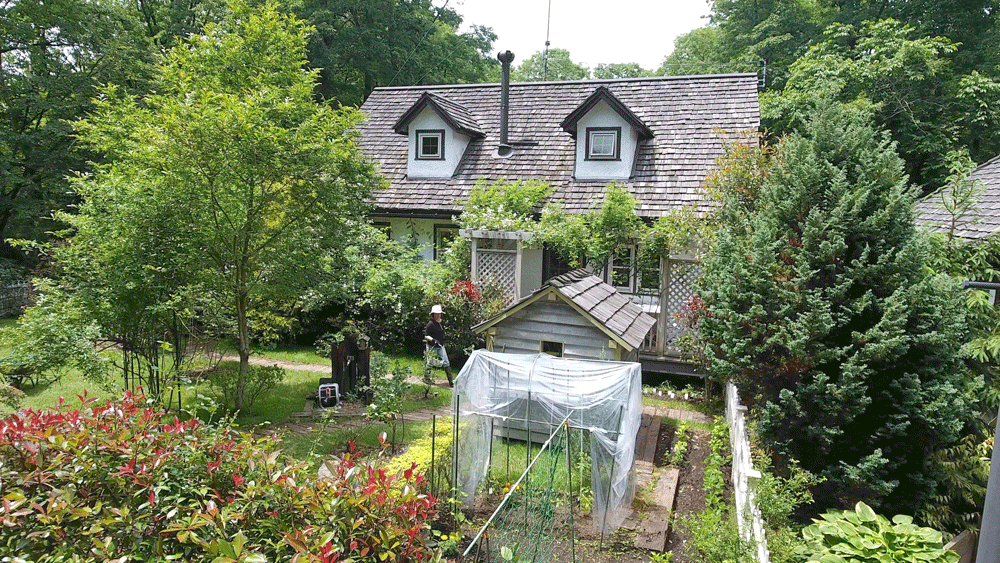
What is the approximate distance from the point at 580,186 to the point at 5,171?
1640cm

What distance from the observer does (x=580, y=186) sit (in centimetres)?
1603

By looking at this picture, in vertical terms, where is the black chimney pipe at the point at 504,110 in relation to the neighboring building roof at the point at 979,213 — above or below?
above

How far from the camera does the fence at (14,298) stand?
18922mm

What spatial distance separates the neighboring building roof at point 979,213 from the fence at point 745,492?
325cm

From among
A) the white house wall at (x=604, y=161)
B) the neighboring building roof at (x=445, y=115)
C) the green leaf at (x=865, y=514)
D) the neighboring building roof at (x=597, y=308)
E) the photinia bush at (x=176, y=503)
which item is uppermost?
the neighboring building roof at (x=445, y=115)

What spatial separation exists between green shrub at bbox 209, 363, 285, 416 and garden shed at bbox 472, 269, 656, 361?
340 centimetres

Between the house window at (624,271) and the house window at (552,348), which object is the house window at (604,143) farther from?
the house window at (552,348)

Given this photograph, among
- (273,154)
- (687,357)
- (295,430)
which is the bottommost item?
(295,430)

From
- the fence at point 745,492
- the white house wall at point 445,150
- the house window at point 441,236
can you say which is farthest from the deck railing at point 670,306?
the white house wall at point 445,150

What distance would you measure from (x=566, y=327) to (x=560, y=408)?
1.98 meters

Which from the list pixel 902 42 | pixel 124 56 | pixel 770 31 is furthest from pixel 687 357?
pixel 770 31

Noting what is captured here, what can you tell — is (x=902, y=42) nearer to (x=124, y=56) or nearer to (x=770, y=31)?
(x=770, y=31)

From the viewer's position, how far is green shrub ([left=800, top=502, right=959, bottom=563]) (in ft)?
15.6

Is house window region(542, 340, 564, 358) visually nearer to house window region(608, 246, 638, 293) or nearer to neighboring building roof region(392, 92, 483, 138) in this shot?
house window region(608, 246, 638, 293)
